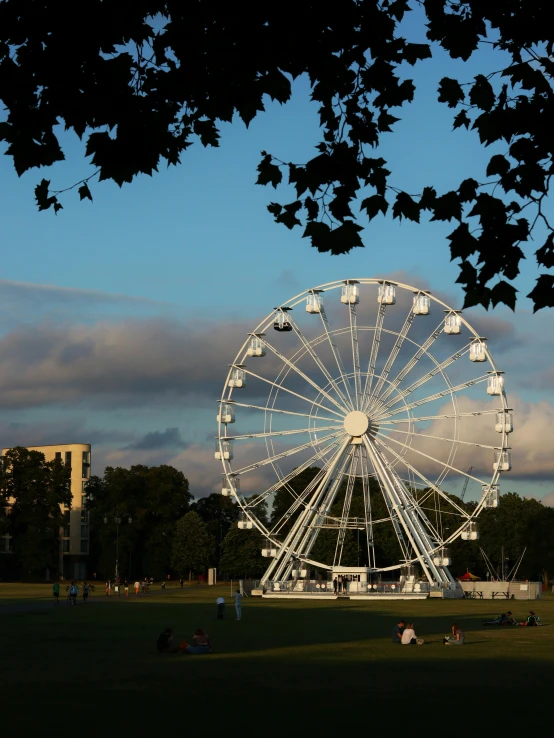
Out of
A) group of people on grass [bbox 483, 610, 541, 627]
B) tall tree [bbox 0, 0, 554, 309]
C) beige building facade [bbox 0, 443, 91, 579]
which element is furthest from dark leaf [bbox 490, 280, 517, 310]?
beige building facade [bbox 0, 443, 91, 579]

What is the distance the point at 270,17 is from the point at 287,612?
4603cm

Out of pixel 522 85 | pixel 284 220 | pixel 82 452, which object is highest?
pixel 82 452

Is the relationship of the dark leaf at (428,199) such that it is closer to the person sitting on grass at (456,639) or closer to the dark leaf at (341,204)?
the dark leaf at (341,204)

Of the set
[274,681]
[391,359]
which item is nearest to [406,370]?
[391,359]

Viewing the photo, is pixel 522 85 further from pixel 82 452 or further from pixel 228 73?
pixel 82 452

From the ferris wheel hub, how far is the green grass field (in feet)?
93.1

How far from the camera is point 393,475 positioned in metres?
70.9

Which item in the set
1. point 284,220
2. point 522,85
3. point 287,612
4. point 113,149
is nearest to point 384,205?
point 284,220

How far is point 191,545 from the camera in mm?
125812

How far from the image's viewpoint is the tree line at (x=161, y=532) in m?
122

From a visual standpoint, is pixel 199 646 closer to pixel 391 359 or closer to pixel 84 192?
pixel 84 192

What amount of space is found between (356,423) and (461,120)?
58141 mm

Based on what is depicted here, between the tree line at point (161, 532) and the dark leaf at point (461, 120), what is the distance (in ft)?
337

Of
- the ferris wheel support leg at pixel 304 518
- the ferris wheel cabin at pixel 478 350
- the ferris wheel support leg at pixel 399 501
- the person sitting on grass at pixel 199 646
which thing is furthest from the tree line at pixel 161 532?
the person sitting on grass at pixel 199 646
